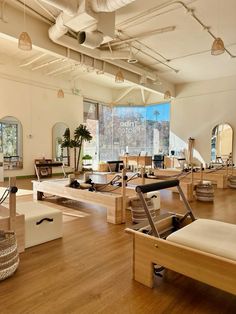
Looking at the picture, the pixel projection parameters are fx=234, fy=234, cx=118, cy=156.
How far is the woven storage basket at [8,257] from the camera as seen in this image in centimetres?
177

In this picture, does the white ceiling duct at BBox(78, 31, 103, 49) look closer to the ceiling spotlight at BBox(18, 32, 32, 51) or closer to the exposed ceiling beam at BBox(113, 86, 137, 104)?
the ceiling spotlight at BBox(18, 32, 32, 51)

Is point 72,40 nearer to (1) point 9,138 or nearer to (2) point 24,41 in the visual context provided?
(2) point 24,41

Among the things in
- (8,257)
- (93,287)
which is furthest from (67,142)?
(93,287)

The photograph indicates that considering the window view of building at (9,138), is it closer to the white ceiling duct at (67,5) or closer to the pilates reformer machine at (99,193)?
the pilates reformer machine at (99,193)

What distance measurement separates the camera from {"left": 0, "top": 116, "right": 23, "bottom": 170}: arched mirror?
7242 mm

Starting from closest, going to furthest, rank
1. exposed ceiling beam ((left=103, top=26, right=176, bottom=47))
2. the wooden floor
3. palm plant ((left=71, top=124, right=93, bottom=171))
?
the wooden floor < exposed ceiling beam ((left=103, top=26, right=176, bottom=47)) < palm plant ((left=71, top=124, right=93, bottom=171))

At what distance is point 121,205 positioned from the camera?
3.16 meters

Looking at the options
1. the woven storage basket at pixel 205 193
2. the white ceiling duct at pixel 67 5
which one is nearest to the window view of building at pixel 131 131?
the woven storage basket at pixel 205 193

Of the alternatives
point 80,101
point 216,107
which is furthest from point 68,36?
point 216,107

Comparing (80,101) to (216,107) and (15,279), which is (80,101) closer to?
(216,107)

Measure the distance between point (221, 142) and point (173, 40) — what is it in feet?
15.6

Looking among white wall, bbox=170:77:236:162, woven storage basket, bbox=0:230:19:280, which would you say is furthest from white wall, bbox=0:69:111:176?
woven storage basket, bbox=0:230:19:280

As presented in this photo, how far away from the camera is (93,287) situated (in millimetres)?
1729

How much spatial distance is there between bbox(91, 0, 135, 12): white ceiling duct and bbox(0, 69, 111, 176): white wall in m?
4.72
